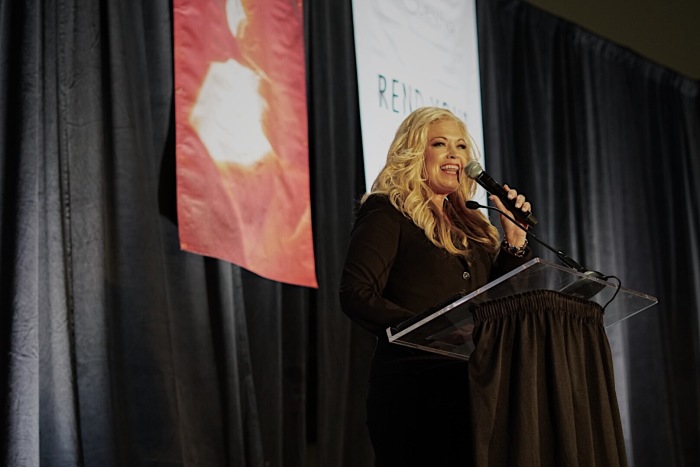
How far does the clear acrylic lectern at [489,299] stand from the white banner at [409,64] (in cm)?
188

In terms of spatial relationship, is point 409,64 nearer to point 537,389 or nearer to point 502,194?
point 502,194

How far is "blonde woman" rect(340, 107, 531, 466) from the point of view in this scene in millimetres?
1814

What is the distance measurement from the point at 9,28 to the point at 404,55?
5.59 feet

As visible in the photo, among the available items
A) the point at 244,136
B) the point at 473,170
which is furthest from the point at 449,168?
the point at 244,136

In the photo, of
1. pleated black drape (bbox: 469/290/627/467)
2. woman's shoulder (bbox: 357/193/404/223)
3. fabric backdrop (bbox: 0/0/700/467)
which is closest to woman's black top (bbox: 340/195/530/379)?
woman's shoulder (bbox: 357/193/404/223)

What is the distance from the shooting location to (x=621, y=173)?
18.4 ft

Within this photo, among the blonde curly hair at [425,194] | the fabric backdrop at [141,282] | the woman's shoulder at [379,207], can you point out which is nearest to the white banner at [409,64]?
the fabric backdrop at [141,282]

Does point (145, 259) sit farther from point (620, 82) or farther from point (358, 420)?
point (620, 82)

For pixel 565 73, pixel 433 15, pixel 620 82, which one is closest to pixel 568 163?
pixel 565 73

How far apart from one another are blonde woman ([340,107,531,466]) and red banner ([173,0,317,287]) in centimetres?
103

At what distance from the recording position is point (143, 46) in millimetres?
3135

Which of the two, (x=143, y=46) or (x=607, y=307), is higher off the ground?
(x=143, y=46)

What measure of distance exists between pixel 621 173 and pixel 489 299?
14.1 feet

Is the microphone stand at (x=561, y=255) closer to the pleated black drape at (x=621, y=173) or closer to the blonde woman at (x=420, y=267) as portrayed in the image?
the blonde woman at (x=420, y=267)
